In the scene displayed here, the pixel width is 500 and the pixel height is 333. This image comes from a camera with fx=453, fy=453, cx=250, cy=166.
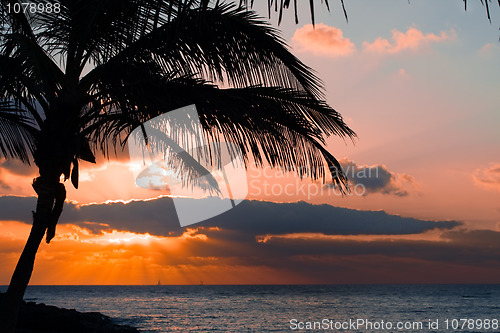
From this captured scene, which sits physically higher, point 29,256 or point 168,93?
point 168,93

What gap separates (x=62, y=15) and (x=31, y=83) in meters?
1.17

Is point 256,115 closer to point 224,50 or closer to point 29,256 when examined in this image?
point 224,50

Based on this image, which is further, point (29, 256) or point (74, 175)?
point (74, 175)

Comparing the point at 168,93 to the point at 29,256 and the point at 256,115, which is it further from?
the point at 29,256

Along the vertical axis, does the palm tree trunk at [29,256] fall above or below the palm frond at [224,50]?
below

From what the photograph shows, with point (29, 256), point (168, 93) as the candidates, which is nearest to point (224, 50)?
point (168, 93)

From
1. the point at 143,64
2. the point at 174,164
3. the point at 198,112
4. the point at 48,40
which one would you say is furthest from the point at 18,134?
the point at 198,112

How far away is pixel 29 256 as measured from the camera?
5.45 metres

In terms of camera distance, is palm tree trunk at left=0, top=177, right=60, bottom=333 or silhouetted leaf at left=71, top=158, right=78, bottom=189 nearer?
palm tree trunk at left=0, top=177, right=60, bottom=333

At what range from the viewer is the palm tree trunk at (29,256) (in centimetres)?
524

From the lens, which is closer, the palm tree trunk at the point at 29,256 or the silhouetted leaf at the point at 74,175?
the palm tree trunk at the point at 29,256

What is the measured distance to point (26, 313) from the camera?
15.7m

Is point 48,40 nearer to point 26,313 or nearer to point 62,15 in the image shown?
point 62,15

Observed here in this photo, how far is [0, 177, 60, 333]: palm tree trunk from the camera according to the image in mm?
5242
